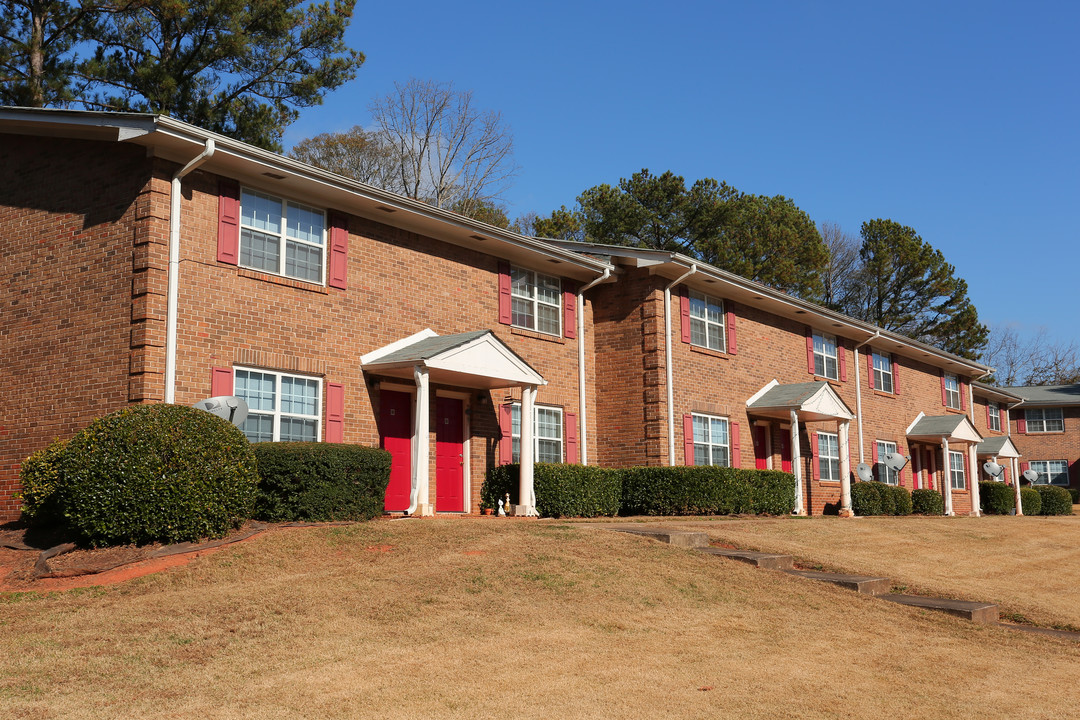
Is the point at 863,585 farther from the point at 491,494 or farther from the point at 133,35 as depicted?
the point at 133,35

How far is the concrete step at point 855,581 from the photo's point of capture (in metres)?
10.2

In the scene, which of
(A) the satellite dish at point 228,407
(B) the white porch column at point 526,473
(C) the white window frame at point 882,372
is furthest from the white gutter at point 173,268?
(C) the white window frame at point 882,372

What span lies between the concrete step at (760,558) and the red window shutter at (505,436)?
22.2 feet

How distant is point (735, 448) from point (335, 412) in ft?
34.1

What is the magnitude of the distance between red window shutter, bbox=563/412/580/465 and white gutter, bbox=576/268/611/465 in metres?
0.14

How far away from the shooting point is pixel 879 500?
24.9m

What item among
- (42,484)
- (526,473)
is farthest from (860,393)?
(42,484)

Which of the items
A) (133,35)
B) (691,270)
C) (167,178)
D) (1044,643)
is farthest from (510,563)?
(133,35)

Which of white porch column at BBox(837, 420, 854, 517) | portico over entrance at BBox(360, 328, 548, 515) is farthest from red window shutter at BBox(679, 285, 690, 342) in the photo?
white porch column at BBox(837, 420, 854, 517)

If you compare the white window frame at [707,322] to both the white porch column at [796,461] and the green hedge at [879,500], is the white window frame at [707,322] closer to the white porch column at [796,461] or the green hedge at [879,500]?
the white porch column at [796,461]

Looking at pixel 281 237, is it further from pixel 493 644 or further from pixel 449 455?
pixel 493 644

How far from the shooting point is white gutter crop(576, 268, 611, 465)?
19.5 m

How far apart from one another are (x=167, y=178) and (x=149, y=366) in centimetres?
261

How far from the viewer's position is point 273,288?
1409 cm
